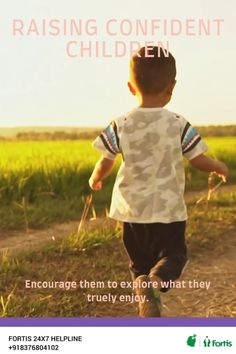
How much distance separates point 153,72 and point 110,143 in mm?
206

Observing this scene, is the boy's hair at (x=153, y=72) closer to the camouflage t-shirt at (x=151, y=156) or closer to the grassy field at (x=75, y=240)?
the camouflage t-shirt at (x=151, y=156)

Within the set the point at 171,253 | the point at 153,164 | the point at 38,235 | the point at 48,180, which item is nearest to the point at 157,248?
the point at 171,253

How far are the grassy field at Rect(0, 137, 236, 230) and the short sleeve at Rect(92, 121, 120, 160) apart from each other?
345mm

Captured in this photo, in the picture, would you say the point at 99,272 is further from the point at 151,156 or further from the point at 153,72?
the point at 153,72

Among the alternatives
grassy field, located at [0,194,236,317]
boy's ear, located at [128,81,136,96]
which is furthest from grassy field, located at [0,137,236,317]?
boy's ear, located at [128,81,136,96]

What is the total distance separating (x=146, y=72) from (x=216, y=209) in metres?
0.78

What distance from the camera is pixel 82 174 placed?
8.05 feet

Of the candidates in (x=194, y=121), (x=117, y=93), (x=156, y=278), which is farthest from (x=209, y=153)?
(x=156, y=278)

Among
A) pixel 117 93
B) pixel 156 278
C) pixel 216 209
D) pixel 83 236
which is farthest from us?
pixel 216 209

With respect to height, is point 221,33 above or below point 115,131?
above

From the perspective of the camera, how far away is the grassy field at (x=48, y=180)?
2.35 m

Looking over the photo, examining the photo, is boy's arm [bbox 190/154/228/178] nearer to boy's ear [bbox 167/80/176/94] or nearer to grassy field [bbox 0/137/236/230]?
boy's ear [bbox 167/80/176/94]
